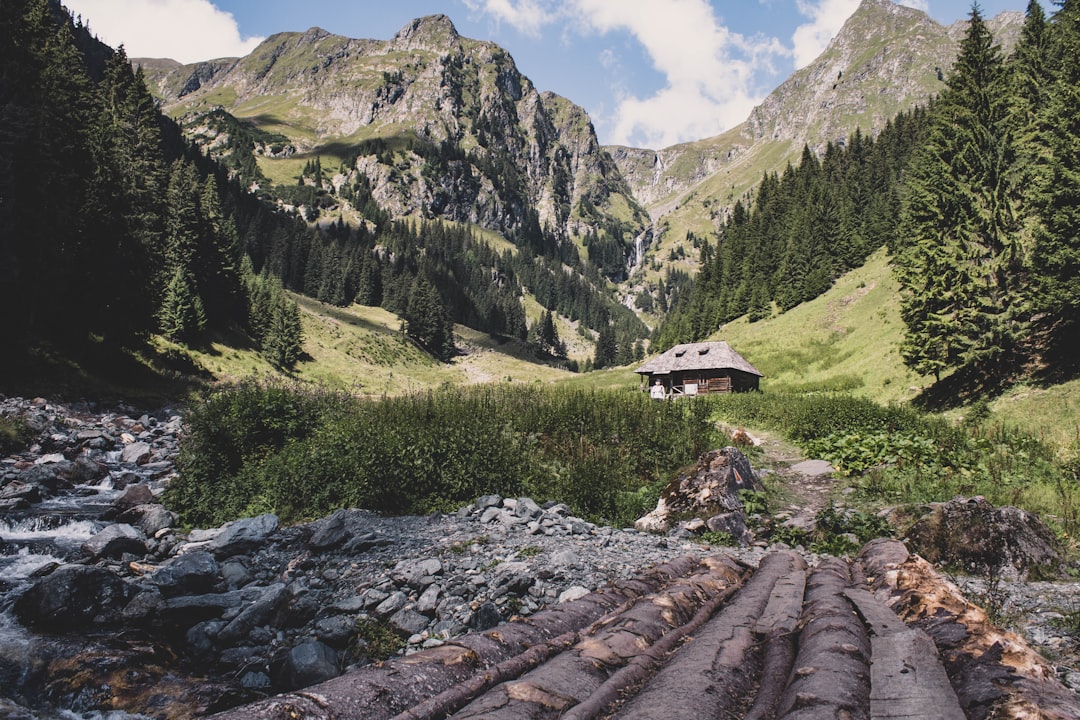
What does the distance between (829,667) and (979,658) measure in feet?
2.88

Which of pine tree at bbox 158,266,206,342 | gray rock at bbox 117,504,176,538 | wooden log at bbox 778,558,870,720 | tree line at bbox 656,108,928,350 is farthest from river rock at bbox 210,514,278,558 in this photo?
tree line at bbox 656,108,928,350

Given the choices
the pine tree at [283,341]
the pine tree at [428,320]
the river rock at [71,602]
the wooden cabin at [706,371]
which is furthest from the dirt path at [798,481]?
the pine tree at [428,320]

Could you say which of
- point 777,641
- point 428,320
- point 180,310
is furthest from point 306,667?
point 428,320

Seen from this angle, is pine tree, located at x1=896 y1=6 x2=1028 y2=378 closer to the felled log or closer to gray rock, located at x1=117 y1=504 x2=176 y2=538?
the felled log

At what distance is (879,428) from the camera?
16.1 metres

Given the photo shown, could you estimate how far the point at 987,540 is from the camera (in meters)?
6.68

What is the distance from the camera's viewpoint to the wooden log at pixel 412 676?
2.87 meters

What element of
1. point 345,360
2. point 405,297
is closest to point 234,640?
point 345,360

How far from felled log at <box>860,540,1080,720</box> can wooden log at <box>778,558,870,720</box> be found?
17.2 inches

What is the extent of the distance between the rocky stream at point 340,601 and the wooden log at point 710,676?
12 centimetres

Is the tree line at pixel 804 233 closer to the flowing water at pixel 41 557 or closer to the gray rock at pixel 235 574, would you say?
the gray rock at pixel 235 574

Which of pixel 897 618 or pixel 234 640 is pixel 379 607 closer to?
pixel 234 640

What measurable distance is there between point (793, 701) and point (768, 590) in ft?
9.08

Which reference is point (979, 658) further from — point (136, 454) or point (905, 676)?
point (136, 454)
